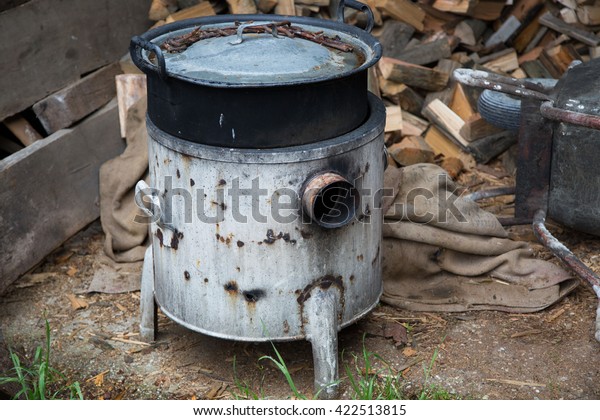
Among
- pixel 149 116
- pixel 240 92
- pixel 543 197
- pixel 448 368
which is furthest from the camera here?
pixel 543 197

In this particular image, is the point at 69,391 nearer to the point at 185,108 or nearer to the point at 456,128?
the point at 185,108

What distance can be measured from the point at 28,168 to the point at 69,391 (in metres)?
1.21

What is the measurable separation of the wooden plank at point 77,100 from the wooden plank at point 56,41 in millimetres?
46

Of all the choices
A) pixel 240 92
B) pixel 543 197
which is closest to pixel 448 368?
pixel 543 197

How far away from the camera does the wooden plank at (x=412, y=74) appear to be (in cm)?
493

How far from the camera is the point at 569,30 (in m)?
5.09

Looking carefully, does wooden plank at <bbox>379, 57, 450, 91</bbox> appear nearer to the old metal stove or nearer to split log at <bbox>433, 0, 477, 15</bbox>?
split log at <bbox>433, 0, 477, 15</bbox>

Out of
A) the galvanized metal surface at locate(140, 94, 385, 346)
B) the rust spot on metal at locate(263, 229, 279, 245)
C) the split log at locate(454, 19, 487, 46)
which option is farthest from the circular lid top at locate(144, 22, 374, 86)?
the split log at locate(454, 19, 487, 46)

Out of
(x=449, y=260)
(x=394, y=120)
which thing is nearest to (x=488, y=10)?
(x=394, y=120)

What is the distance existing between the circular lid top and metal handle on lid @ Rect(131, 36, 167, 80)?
1.8 inches

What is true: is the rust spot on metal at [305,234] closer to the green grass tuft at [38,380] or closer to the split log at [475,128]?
the green grass tuft at [38,380]

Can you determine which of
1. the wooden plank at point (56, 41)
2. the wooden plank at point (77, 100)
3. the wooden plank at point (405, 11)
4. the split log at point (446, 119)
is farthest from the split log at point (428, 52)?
the wooden plank at point (77, 100)

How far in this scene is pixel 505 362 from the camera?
11.6 ft

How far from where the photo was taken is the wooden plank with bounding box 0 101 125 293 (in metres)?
4.08
